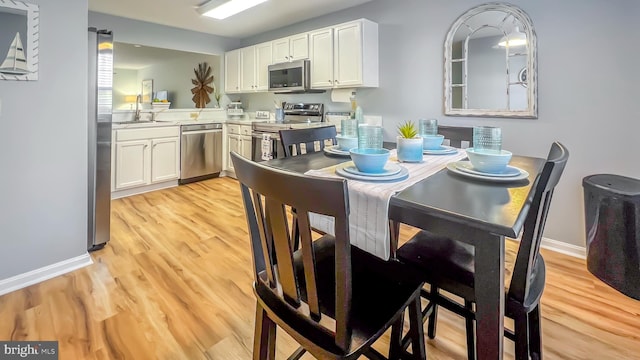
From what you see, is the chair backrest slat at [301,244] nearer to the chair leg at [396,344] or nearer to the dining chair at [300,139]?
the chair leg at [396,344]

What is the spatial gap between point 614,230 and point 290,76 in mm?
3454

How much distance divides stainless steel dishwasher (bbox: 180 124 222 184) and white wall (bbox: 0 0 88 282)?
2.35 m

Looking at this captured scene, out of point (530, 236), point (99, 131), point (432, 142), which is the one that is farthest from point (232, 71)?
point (530, 236)

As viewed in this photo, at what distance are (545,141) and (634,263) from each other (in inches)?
40.1

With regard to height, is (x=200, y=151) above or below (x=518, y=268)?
above

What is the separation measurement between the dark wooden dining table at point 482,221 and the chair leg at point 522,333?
0.22m

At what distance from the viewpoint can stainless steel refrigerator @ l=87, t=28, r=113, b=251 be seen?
224 centimetres

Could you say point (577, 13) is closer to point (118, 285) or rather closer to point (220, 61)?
point (118, 285)

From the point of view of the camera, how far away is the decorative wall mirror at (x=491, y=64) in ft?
8.39

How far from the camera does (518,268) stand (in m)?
0.99

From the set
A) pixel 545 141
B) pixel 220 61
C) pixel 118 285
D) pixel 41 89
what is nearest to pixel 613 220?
pixel 545 141

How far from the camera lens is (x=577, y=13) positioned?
2.31 m

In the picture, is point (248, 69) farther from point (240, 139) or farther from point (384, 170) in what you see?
point (384, 170)

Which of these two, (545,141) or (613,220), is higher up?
(545,141)
